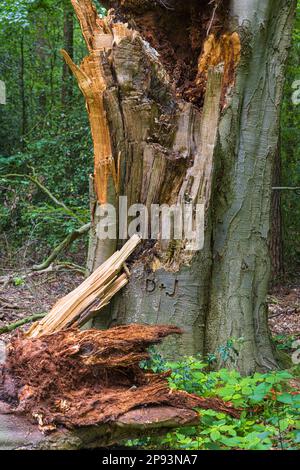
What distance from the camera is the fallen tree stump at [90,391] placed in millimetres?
3125

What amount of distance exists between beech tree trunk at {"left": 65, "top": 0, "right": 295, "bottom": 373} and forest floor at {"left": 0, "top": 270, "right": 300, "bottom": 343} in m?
1.76

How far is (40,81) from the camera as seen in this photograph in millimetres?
14344

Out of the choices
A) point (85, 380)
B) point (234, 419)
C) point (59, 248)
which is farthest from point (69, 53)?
point (234, 419)

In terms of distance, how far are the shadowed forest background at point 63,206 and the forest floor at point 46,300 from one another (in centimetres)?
2

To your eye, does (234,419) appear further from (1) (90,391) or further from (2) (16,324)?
(2) (16,324)

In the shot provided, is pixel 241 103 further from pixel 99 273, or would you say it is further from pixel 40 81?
pixel 40 81

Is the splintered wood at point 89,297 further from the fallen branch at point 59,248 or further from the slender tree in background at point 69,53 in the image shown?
the slender tree in background at point 69,53

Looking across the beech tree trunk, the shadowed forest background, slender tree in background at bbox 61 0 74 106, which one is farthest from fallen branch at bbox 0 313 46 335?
slender tree in background at bbox 61 0 74 106

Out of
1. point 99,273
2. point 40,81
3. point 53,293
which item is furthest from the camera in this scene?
point 40,81

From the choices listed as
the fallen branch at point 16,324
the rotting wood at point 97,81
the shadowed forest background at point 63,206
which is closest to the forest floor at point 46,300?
the shadowed forest background at point 63,206

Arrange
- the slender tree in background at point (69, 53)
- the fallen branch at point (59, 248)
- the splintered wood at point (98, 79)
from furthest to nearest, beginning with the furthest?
the slender tree in background at point (69, 53), the fallen branch at point (59, 248), the splintered wood at point (98, 79)

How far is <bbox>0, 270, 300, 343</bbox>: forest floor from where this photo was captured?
6988 millimetres

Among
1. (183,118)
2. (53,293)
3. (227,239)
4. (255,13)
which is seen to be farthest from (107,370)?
(53,293)
